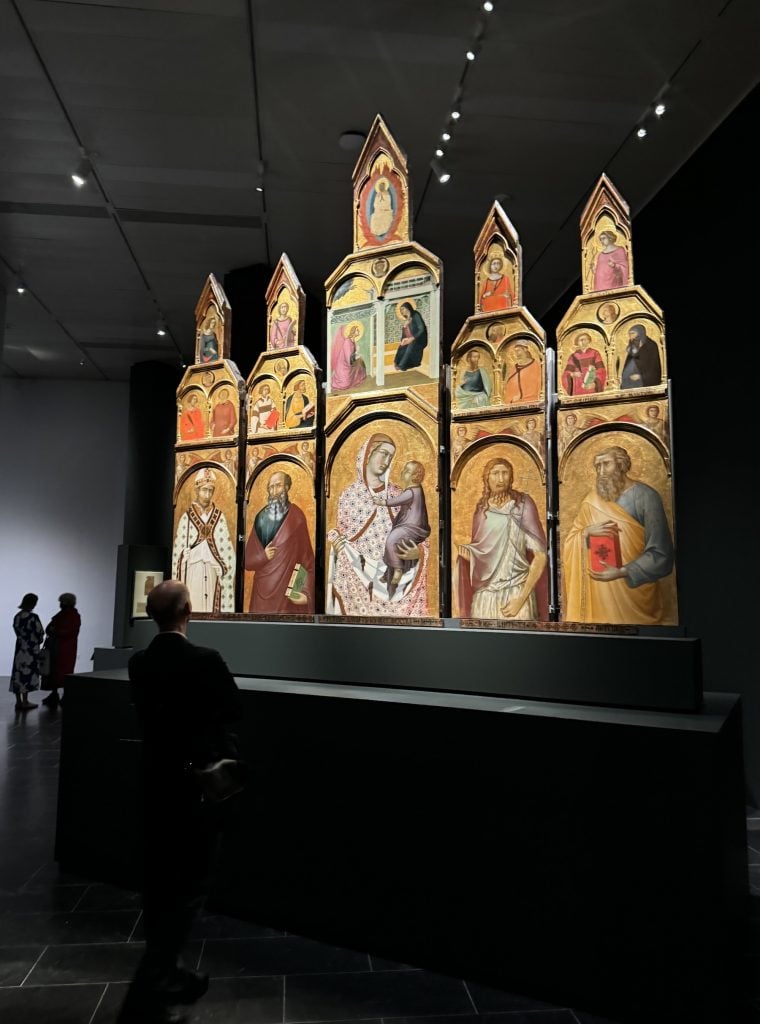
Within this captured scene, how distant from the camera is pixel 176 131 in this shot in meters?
5.75

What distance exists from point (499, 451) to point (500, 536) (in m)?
0.42

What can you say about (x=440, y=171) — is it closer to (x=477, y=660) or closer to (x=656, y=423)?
(x=656, y=423)

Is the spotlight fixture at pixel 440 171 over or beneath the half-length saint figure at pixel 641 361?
over

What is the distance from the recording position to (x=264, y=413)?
13.7ft

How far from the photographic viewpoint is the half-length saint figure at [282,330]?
4207 mm

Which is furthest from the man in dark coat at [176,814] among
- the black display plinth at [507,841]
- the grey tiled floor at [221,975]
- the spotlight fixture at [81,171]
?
the spotlight fixture at [81,171]

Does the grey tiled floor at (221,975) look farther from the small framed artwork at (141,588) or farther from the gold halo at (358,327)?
the small framed artwork at (141,588)

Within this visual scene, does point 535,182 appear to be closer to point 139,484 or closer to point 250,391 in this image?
point 250,391

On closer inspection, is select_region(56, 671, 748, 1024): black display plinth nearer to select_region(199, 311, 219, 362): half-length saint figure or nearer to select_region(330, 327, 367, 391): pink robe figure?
select_region(330, 327, 367, 391): pink robe figure

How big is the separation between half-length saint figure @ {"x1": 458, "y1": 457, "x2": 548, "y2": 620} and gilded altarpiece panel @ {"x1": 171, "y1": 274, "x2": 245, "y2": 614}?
4.79 ft

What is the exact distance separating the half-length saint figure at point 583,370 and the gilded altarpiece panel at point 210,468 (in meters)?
1.94

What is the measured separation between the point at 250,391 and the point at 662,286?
3956 mm

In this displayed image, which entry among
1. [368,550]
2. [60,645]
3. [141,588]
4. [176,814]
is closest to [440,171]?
[368,550]

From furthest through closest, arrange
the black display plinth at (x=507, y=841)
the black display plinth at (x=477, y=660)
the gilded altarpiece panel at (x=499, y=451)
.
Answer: the gilded altarpiece panel at (x=499, y=451) < the black display plinth at (x=477, y=660) < the black display plinth at (x=507, y=841)
